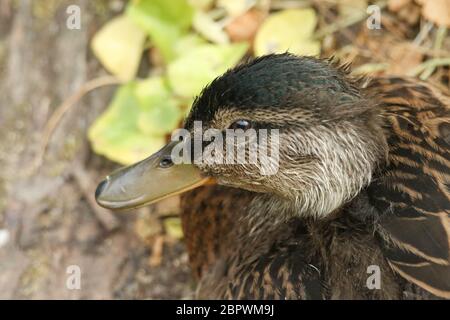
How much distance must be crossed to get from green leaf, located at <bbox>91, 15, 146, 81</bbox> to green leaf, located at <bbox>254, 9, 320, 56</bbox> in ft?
1.93

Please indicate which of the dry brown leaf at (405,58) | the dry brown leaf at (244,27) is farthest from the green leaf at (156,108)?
the dry brown leaf at (405,58)

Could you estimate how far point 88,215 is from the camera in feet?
12.3

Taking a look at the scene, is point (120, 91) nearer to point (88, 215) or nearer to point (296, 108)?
point (88, 215)

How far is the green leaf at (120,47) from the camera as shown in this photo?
3848mm

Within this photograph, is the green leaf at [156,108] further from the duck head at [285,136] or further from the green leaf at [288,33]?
the duck head at [285,136]

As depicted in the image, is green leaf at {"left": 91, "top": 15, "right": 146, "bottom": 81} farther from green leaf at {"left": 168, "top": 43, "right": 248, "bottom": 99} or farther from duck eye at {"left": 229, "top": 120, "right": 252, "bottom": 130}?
duck eye at {"left": 229, "top": 120, "right": 252, "bottom": 130}

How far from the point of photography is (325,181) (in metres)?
2.46

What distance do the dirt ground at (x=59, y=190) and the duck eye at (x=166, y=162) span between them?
3.51 ft

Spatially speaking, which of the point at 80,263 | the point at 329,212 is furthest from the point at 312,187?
the point at 80,263

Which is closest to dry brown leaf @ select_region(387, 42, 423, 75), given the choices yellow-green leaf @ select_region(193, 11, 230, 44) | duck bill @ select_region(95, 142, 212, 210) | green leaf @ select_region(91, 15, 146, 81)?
yellow-green leaf @ select_region(193, 11, 230, 44)

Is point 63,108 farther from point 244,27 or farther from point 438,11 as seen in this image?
point 438,11

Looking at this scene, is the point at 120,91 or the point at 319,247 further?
the point at 120,91

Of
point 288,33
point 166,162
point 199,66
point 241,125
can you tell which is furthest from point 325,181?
point 288,33
